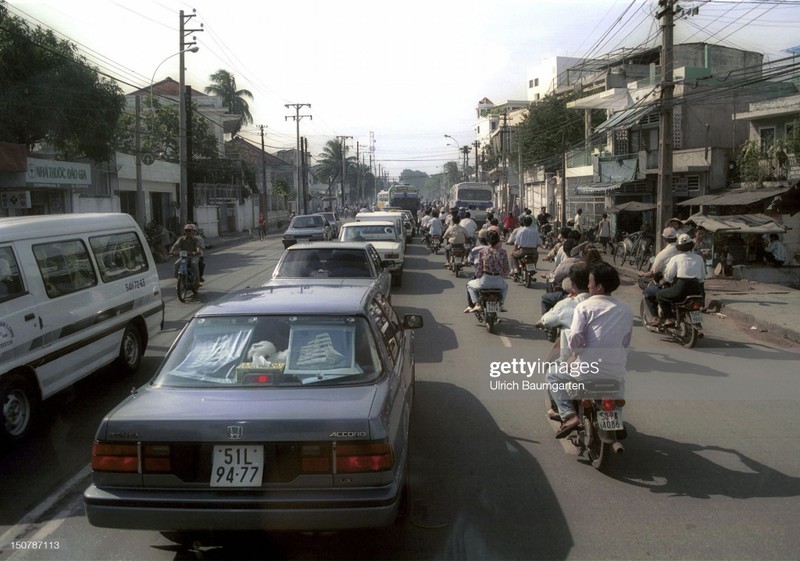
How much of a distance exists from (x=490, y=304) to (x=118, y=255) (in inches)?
220

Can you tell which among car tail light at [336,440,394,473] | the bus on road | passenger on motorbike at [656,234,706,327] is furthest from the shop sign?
the bus on road

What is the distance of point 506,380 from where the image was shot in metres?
8.52

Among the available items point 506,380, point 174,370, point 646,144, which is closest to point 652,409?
point 506,380

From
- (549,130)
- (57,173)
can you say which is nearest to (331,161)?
(549,130)

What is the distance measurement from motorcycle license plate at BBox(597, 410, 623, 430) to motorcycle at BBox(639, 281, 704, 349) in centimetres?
564

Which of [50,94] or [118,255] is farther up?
[50,94]

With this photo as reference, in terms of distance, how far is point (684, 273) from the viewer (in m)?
10.3

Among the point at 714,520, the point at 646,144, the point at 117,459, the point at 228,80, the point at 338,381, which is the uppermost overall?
the point at 228,80

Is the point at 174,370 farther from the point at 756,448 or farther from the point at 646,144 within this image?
the point at 646,144

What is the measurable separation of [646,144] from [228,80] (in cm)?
4234

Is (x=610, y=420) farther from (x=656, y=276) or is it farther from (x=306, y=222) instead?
(x=306, y=222)

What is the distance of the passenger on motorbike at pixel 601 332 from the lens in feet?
17.7

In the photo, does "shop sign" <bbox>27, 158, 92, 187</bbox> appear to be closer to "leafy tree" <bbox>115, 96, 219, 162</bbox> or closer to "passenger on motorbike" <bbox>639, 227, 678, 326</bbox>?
"leafy tree" <bbox>115, 96, 219, 162</bbox>

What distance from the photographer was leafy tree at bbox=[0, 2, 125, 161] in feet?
67.7
